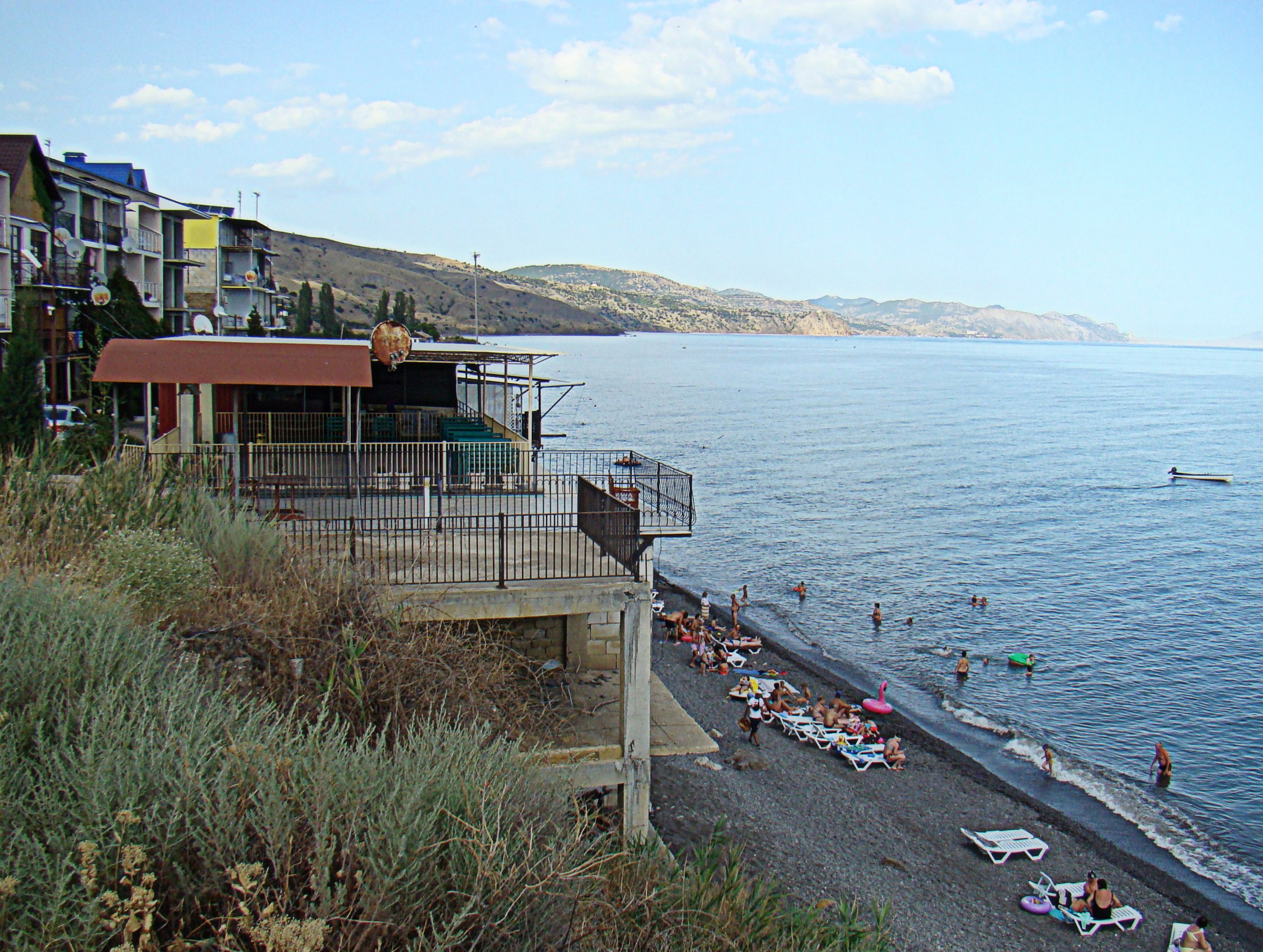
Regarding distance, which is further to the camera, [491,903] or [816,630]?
[816,630]

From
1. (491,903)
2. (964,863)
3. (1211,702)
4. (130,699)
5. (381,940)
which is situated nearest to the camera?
(381,940)

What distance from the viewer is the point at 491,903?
5.25 metres

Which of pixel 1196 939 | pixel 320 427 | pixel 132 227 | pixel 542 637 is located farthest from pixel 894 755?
pixel 132 227

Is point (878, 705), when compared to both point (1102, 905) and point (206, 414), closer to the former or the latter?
point (1102, 905)

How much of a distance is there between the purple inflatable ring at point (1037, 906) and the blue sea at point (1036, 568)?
4582 mm

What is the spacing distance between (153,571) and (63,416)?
29.3 metres

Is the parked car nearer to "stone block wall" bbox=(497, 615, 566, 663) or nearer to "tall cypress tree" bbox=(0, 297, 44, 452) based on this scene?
"tall cypress tree" bbox=(0, 297, 44, 452)

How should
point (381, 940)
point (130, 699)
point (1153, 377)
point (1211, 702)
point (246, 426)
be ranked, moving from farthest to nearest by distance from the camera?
point (1153, 377)
point (1211, 702)
point (246, 426)
point (130, 699)
point (381, 940)

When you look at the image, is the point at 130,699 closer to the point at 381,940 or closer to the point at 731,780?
the point at 381,940

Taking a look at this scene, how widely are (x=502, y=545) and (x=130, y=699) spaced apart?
219 inches

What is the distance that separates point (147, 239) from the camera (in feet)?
174

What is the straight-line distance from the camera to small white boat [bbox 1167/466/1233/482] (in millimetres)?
68500

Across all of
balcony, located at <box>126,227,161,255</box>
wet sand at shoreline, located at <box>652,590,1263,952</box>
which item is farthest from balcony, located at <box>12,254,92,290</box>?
wet sand at shoreline, located at <box>652,590,1263,952</box>

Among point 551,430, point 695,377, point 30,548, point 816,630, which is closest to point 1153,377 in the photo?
point 695,377
